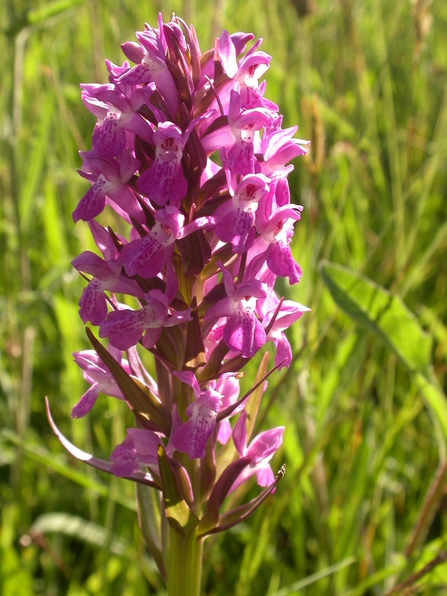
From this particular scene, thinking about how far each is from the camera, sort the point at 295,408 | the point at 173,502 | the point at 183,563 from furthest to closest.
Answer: the point at 295,408 → the point at 183,563 → the point at 173,502

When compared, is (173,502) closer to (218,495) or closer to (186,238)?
(218,495)

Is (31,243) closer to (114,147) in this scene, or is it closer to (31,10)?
(31,10)

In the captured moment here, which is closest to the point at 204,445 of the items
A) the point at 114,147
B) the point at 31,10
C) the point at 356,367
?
the point at 114,147

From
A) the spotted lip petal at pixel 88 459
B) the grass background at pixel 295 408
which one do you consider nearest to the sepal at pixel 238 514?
the spotted lip petal at pixel 88 459

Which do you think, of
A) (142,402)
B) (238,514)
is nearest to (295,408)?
(238,514)

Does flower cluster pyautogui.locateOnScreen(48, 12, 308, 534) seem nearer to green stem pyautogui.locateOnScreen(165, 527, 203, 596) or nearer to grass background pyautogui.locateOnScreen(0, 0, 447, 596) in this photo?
green stem pyautogui.locateOnScreen(165, 527, 203, 596)

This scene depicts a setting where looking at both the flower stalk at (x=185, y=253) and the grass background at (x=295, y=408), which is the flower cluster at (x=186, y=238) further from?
the grass background at (x=295, y=408)

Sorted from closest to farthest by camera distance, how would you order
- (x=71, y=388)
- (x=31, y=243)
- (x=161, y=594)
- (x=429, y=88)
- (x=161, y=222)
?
(x=161, y=222) → (x=161, y=594) → (x=71, y=388) → (x=31, y=243) → (x=429, y=88)

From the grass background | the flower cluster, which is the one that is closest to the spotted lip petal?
the flower cluster
